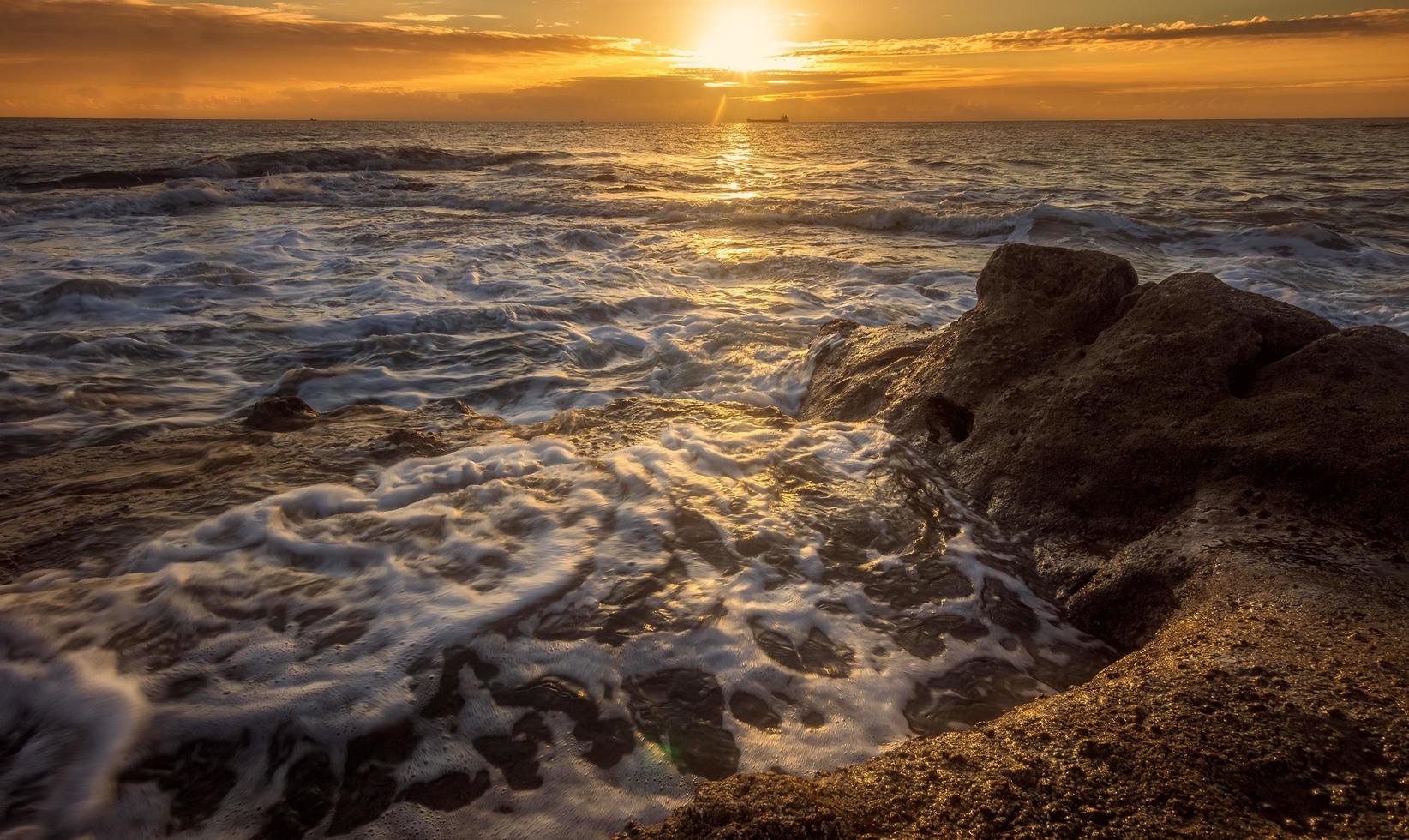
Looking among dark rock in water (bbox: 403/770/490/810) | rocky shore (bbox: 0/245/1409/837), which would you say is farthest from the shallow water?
dark rock in water (bbox: 403/770/490/810)

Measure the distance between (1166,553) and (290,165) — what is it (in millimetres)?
31906

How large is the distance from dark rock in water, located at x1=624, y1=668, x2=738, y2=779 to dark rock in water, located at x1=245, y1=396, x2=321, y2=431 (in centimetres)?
341

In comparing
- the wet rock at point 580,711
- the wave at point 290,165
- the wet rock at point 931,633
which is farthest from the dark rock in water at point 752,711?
the wave at point 290,165

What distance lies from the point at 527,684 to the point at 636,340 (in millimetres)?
4940

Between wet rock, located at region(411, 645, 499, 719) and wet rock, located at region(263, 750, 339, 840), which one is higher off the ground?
wet rock, located at region(411, 645, 499, 719)

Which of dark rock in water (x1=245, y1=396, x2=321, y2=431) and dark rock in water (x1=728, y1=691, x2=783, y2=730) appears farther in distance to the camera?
dark rock in water (x1=245, y1=396, x2=321, y2=431)

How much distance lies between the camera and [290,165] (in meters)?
27.5

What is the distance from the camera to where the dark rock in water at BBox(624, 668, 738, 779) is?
2113 millimetres

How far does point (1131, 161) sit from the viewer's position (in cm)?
3114

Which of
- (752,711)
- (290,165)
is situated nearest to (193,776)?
(752,711)

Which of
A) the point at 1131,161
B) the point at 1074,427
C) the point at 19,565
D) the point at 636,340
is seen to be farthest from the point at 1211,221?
the point at 1131,161

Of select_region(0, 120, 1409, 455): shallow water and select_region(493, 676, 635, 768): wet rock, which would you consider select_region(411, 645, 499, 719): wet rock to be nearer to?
select_region(493, 676, 635, 768): wet rock

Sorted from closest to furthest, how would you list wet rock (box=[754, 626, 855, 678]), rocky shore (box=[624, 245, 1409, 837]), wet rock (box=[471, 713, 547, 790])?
rocky shore (box=[624, 245, 1409, 837])
wet rock (box=[471, 713, 547, 790])
wet rock (box=[754, 626, 855, 678])

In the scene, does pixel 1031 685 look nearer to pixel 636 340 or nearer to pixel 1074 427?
pixel 1074 427
